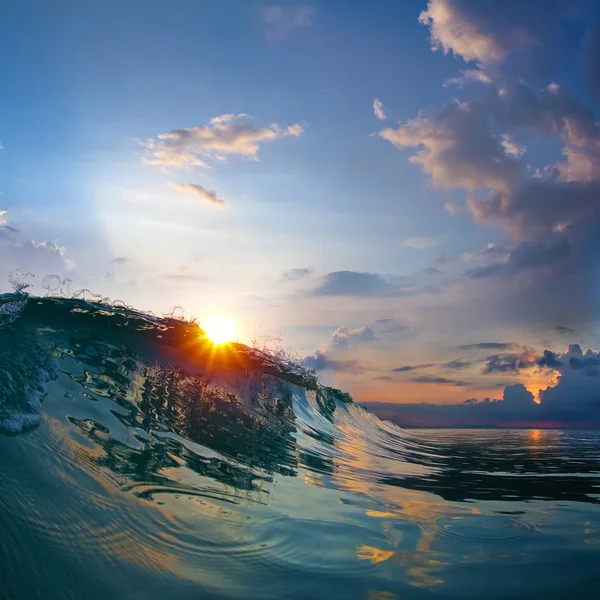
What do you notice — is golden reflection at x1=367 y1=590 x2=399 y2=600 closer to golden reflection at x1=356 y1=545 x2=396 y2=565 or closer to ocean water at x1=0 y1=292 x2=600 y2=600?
ocean water at x1=0 y1=292 x2=600 y2=600

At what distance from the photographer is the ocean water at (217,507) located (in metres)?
3.14

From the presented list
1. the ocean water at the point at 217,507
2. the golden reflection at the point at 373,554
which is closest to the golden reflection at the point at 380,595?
the ocean water at the point at 217,507

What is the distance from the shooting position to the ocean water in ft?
10.3

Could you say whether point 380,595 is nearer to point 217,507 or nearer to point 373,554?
point 373,554

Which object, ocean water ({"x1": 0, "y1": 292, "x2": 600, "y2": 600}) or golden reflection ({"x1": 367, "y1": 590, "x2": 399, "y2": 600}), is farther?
ocean water ({"x1": 0, "y1": 292, "x2": 600, "y2": 600})

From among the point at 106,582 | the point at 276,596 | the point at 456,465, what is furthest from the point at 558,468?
the point at 106,582

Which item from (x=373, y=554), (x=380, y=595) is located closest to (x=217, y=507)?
(x=373, y=554)

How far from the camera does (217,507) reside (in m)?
4.32

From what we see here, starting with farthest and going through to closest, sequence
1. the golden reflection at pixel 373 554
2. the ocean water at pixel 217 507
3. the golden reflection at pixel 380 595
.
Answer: the golden reflection at pixel 373 554 < the ocean water at pixel 217 507 < the golden reflection at pixel 380 595

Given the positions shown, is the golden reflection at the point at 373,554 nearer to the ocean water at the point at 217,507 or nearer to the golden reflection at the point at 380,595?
the ocean water at the point at 217,507

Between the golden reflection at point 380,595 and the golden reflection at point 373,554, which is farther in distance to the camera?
the golden reflection at point 373,554

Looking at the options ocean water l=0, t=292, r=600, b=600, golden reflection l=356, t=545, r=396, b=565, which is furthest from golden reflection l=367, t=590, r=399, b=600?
golden reflection l=356, t=545, r=396, b=565

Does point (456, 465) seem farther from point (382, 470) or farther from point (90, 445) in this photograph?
point (90, 445)

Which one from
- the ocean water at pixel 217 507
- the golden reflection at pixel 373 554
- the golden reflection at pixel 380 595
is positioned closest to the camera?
the golden reflection at pixel 380 595
